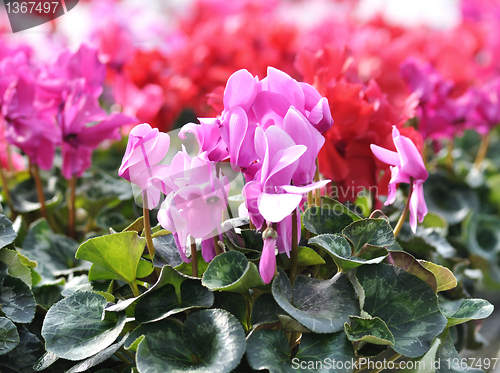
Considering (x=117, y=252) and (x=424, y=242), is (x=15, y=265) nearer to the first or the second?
(x=117, y=252)

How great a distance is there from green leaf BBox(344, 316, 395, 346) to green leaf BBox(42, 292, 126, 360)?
0.72 ft

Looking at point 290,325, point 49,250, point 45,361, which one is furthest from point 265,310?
point 49,250

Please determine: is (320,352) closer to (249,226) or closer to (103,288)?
(249,226)

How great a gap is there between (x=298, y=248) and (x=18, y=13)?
2.48 ft

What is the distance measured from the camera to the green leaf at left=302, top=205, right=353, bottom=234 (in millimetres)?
530

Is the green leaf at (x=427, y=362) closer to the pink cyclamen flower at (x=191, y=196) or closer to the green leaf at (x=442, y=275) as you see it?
the green leaf at (x=442, y=275)

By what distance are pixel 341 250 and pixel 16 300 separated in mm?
376

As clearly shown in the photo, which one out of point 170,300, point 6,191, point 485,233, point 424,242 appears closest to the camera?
point 170,300

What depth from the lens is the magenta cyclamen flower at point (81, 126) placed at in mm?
750

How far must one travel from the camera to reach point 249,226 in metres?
0.54

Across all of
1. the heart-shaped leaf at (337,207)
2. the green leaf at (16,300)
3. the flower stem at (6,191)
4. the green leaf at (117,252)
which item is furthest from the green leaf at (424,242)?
the flower stem at (6,191)

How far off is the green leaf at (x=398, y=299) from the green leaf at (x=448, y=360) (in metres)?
0.05

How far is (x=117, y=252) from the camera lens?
502mm

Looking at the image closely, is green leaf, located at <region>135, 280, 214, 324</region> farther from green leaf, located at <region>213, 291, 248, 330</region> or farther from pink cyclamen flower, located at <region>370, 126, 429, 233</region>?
pink cyclamen flower, located at <region>370, 126, 429, 233</region>
